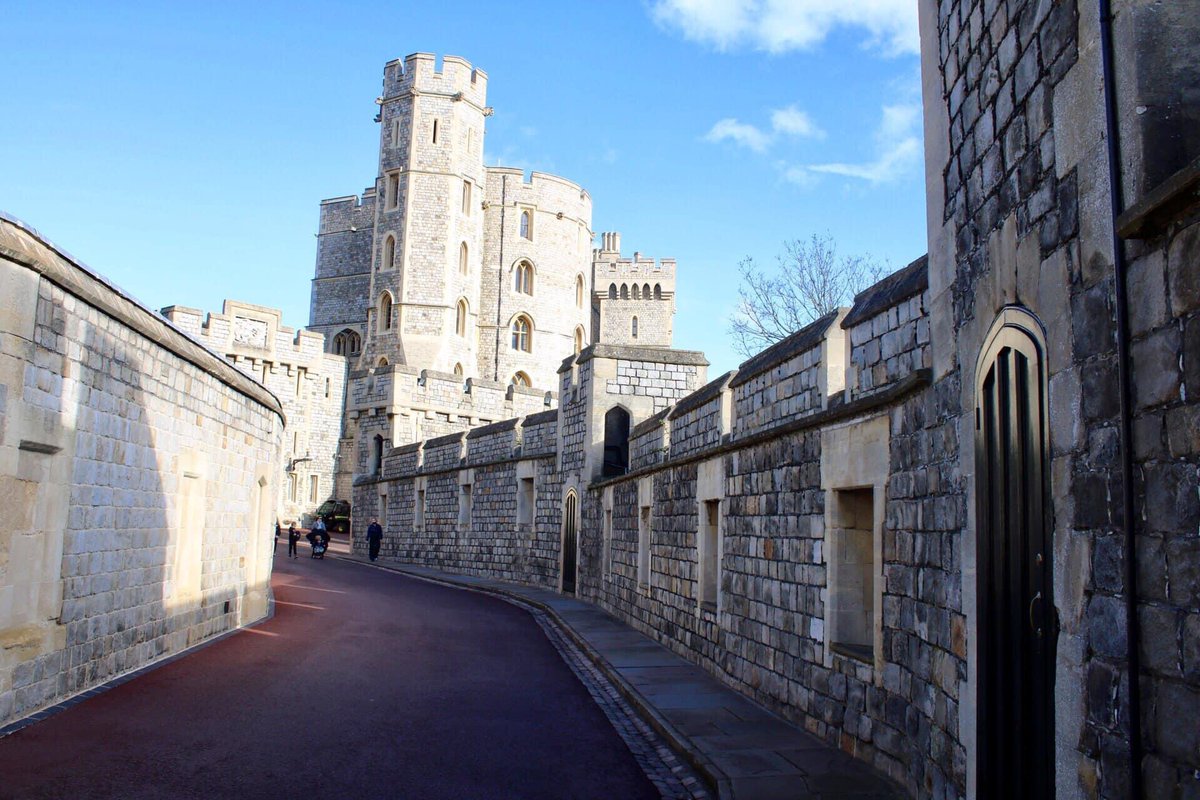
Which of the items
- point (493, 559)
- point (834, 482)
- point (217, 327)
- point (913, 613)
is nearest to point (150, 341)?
point (834, 482)

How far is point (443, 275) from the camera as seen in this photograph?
48125mm

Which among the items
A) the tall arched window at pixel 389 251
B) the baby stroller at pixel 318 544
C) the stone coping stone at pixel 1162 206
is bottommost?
the baby stroller at pixel 318 544

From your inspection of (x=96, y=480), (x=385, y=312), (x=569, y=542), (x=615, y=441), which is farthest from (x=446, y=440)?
(x=385, y=312)

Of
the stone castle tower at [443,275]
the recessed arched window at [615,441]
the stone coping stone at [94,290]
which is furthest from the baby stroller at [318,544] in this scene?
the stone coping stone at [94,290]

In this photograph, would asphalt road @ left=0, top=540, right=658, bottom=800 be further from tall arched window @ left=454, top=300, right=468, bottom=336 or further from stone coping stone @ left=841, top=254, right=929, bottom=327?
tall arched window @ left=454, top=300, right=468, bottom=336

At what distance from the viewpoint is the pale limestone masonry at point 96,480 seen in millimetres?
6680

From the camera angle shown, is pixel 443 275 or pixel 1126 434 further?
pixel 443 275

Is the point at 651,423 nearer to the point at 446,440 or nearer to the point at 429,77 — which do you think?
the point at 446,440

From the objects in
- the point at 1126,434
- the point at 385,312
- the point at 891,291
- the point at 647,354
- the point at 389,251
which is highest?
the point at 389,251

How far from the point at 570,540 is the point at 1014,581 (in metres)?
15.0

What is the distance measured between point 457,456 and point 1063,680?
904 inches

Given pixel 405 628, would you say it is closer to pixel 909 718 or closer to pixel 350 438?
pixel 909 718

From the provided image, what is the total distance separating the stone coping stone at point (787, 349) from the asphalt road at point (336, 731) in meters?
3.41

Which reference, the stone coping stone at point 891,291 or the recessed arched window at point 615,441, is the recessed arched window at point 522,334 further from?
the stone coping stone at point 891,291
